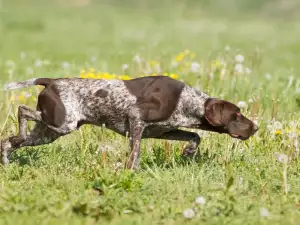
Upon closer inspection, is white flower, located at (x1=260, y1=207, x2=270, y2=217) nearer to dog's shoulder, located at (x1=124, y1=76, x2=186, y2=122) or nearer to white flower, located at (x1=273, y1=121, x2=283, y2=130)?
dog's shoulder, located at (x1=124, y1=76, x2=186, y2=122)

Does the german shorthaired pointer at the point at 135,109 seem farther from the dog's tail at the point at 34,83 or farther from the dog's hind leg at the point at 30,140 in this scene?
the dog's hind leg at the point at 30,140

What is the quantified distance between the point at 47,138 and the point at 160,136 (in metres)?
1.11

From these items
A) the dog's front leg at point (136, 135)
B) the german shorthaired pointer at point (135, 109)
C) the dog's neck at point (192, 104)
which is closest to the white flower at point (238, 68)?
the german shorthaired pointer at point (135, 109)

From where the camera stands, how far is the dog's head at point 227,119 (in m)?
7.79

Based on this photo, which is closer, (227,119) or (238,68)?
(227,119)

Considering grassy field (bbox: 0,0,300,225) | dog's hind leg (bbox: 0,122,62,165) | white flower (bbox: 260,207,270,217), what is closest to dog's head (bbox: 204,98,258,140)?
grassy field (bbox: 0,0,300,225)

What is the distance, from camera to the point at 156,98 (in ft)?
25.1

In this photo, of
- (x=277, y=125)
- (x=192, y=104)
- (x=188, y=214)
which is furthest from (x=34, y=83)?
(x=188, y=214)

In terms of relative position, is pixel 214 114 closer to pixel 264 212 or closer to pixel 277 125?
pixel 277 125

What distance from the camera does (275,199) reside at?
264 inches

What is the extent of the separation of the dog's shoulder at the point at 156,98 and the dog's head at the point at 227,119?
0.34m

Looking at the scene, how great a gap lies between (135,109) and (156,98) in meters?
0.23

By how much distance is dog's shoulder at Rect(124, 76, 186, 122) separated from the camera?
7.69m

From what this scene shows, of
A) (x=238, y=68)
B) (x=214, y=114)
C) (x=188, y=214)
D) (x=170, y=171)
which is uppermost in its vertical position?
(x=238, y=68)
